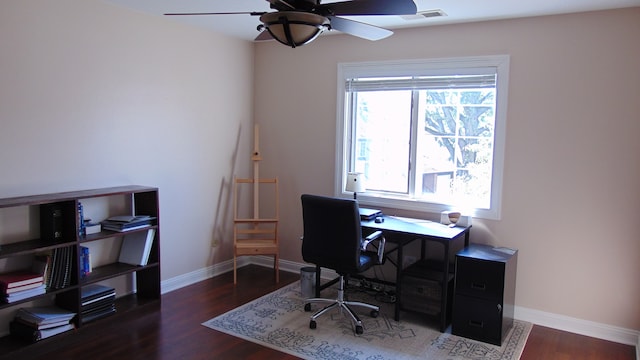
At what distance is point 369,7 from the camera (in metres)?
2.29

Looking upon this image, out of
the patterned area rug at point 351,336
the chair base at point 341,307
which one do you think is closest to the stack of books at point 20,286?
the patterned area rug at point 351,336

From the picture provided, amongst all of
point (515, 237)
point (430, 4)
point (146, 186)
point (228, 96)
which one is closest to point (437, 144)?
point (515, 237)

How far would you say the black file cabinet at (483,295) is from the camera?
3.32m

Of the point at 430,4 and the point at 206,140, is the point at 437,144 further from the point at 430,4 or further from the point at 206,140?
the point at 206,140

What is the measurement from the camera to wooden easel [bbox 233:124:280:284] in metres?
4.51

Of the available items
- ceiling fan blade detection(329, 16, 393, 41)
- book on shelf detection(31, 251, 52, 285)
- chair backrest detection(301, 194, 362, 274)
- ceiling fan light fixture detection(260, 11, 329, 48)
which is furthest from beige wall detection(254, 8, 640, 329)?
book on shelf detection(31, 251, 52, 285)

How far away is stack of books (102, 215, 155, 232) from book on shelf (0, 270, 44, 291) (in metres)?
0.59

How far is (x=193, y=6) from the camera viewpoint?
11.5 ft

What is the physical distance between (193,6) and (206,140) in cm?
140

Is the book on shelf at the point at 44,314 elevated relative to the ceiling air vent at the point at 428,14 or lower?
lower

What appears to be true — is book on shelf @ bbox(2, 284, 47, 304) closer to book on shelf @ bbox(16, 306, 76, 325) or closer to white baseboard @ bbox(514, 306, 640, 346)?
book on shelf @ bbox(16, 306, 76, 325)

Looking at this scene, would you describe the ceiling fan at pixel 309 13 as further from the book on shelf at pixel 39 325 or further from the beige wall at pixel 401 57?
the book on shelf at pixel 39 325

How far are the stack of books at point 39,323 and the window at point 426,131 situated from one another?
2.54 m

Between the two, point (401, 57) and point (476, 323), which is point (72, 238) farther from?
point (401, 57)
